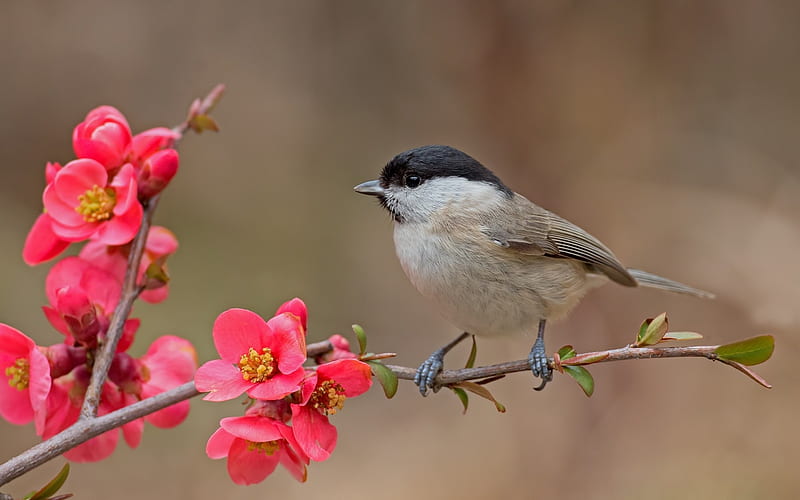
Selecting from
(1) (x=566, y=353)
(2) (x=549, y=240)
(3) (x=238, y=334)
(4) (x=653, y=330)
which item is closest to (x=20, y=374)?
(3) (x=238, y=334)

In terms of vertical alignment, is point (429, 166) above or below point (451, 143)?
above

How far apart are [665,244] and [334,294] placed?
1735 millimetres

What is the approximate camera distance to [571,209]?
4.13 m

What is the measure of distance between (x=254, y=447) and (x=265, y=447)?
17 mm

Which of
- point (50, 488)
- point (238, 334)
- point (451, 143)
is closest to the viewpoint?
point (50, 488)

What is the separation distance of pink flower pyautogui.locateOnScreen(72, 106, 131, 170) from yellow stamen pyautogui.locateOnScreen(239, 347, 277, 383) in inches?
18.3

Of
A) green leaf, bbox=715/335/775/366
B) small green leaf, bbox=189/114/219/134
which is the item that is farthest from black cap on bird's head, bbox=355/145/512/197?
green leaf, bbox=715/335/775/366

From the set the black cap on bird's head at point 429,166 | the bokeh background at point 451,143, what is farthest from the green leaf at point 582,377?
the bokeh background at point 451,143

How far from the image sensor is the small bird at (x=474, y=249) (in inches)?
71.2

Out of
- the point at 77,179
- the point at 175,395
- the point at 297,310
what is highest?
the point at 77,179

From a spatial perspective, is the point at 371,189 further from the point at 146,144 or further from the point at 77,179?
the point at 77,179

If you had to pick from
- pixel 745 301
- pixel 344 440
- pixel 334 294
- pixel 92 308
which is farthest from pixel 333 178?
pixel 92 308

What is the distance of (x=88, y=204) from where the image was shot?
1229 millimetres

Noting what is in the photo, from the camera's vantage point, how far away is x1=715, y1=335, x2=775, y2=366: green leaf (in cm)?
97
